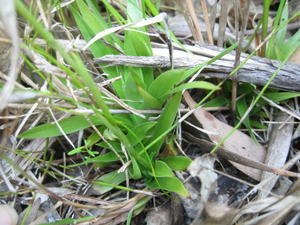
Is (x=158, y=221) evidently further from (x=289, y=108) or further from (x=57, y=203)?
(x=289, y=108)

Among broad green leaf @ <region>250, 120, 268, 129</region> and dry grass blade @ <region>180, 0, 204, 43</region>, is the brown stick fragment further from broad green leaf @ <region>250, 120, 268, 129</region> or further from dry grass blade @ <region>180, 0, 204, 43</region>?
dry grass blade @ <region>180, 0, 204, 43</region>

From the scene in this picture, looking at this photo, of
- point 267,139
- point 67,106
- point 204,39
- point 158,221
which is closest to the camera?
point 67,106

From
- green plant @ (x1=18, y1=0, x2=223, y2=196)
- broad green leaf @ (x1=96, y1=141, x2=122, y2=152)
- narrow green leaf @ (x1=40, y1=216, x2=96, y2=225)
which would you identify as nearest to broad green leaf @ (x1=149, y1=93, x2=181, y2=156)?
green plant @ (x1=18, y1=0, x2=223, y2=196)

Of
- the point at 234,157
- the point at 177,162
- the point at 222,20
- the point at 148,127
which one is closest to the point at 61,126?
the point at 148,127

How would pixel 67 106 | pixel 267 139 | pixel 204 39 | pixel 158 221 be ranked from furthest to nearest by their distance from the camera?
pixel 204 39 < pixel 267 139 < pixel 158 221 < pixel 67 106

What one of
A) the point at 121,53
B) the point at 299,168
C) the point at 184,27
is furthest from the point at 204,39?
the point at 299,168

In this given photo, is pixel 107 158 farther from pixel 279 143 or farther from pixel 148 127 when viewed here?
pixel 279 143

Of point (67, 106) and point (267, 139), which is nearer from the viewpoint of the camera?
point (67, 106)

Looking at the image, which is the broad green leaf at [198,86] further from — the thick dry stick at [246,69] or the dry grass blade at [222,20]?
the dry grass blade at [222,20]

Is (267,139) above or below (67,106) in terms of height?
below
